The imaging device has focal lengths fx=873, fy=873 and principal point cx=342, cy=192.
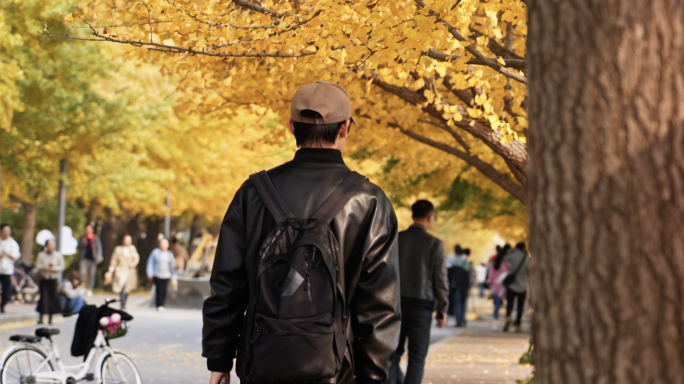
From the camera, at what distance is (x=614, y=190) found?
1925mm

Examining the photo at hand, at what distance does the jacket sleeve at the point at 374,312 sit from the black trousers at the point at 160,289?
1746 cm

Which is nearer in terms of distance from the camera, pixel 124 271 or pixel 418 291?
pixel 418 291

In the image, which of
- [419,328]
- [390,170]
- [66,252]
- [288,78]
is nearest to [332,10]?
[419,328]

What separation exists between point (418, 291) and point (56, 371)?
3.29 metres

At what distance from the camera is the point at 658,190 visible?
189cm

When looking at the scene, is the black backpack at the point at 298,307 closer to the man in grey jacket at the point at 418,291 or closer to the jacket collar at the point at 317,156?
the jacket collar at the point at 317,156

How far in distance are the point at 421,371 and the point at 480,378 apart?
10.5 feet

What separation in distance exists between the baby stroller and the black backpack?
71.2ft

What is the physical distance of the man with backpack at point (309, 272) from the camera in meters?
2.76

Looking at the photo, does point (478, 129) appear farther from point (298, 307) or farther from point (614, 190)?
point (614, 190)

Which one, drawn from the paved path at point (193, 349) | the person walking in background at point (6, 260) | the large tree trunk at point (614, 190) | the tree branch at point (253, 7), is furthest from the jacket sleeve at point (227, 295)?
the person walking in background at point (6, 260)

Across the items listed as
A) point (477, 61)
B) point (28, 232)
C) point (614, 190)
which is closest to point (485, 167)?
point (477, 61)

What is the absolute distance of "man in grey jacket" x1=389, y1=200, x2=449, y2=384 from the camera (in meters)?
7.02

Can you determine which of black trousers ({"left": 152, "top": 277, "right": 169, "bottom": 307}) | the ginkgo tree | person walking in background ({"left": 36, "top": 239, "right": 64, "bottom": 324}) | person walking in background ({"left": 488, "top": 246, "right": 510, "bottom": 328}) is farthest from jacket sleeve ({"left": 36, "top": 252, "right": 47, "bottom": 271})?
the ginkgo tree
